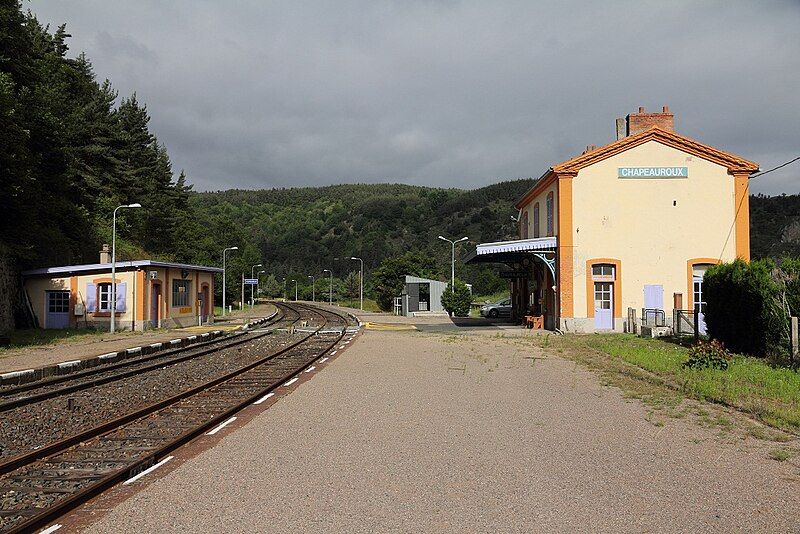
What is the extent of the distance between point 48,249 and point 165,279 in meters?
7.20

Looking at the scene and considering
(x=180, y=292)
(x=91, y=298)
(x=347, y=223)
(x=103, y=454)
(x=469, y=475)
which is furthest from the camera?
(x=347, y=223)

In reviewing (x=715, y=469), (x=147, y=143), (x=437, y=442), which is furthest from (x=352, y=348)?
(x=147, y=143)

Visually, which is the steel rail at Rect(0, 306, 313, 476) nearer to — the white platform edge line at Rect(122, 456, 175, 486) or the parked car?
the white platform edge line at Rect(122, 456, 175, 486)

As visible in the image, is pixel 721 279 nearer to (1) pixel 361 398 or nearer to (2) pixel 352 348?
(2) pixel 352 348

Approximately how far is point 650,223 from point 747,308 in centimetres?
1151

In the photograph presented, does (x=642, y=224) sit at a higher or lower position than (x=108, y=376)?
higher

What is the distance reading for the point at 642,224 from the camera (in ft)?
94.0

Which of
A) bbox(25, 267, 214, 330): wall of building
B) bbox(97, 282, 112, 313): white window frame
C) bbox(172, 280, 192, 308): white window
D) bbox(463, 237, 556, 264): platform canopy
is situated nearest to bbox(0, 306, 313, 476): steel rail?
bbox(463, 237, 556, 264): platform canopy

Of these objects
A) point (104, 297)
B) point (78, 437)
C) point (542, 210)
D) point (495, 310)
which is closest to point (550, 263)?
point (542, 210)

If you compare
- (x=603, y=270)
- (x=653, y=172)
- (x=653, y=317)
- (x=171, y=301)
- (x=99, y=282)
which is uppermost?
(x=653, y=172)

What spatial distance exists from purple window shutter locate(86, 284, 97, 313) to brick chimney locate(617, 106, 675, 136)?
26620 millimetres

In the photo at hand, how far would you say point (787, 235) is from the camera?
217 feet

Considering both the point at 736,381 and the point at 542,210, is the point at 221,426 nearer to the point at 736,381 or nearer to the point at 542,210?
the point at 736,381

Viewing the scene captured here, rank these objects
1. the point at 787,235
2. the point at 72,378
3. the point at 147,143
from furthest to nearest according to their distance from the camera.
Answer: the point at 787,235
the point at 147,143
the point at 72,378
